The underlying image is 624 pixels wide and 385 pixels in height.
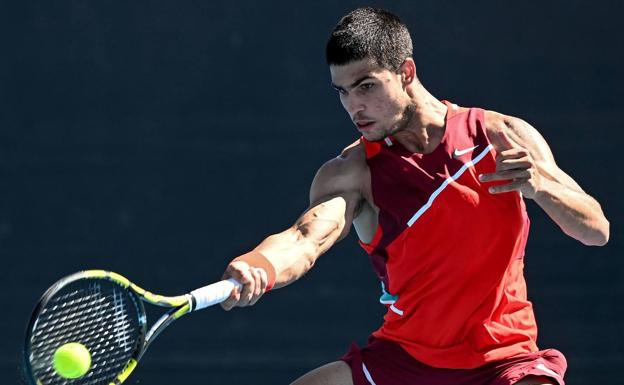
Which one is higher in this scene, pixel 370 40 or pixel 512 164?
pixel 370 40

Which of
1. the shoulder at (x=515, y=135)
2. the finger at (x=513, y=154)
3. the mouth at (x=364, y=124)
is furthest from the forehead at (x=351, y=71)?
the finger at (x=513, y=154)

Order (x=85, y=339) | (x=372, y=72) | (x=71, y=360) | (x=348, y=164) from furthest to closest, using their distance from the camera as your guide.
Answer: (x=348, y=164) → (x=372, y=72) → (x=85, y=339) → (x=71, y=360)

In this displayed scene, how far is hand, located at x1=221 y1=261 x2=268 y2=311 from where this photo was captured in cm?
304

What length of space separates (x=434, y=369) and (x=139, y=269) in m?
2.70

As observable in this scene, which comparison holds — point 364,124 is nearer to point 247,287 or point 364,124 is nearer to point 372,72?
point 372,72

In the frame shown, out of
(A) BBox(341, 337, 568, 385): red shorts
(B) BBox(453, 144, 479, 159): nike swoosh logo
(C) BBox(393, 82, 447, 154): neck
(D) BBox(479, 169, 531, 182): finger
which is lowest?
(A) BBox(341, 337, 568, 385): red shorts

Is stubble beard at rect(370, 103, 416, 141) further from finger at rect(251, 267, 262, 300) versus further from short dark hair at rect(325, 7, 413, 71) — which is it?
finger at rect(251, 267, 262, 300)

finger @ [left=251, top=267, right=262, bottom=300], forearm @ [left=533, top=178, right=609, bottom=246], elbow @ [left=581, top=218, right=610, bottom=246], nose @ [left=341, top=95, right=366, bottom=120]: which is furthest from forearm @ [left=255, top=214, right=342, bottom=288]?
elbow @ [left=581, top=218, right=610, bottom=246]

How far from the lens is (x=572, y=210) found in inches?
137

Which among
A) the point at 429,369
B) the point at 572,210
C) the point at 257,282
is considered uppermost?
the point at 257,282

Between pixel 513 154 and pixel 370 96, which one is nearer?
pixel 513 154

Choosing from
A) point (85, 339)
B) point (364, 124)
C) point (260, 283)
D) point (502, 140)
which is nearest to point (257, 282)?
point (260, 283)

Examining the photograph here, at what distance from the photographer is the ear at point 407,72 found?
3.72 metres

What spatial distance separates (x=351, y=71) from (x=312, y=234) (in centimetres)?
52
